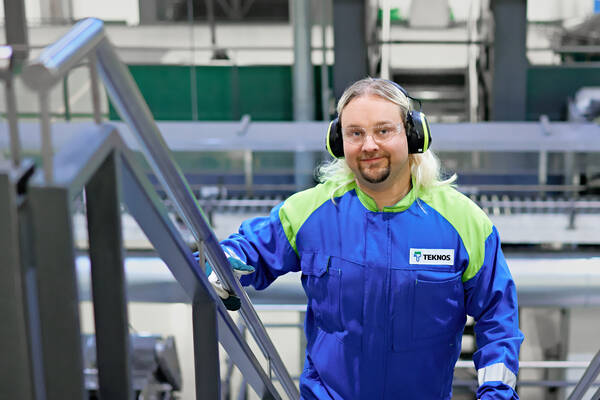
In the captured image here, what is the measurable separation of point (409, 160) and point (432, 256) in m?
0.26

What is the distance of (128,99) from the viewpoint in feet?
3.32

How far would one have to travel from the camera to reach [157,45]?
6.57m

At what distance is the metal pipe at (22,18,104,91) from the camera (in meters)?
0.75

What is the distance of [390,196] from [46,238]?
3.78ft

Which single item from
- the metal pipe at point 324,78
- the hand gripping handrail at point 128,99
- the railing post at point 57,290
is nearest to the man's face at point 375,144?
the hand gripping handrail at point 128,99

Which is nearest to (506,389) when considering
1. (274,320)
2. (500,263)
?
(500,263)

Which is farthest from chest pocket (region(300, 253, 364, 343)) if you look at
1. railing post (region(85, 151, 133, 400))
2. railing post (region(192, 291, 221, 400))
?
railing post (region(85, 151, 133, 400))

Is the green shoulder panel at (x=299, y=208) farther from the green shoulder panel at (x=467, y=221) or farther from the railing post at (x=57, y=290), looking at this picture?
the railing post at (x=57, y=290)

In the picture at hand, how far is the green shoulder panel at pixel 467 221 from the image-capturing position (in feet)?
5.74

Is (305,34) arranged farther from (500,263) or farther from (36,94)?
(36,94)

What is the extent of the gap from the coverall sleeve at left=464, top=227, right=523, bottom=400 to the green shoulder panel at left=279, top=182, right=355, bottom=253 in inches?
15.2

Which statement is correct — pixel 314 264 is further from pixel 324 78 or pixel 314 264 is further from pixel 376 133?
pixel 324 78

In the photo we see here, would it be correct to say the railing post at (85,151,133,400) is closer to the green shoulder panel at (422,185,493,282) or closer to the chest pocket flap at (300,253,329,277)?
the chest pocket flap at (300,253,329,277)

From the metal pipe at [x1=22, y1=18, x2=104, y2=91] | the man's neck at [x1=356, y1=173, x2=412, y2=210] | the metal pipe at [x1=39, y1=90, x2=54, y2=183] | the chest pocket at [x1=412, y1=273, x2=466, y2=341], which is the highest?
the metal pipe at [x1=22, y1=18, x2=104, y2=91]
